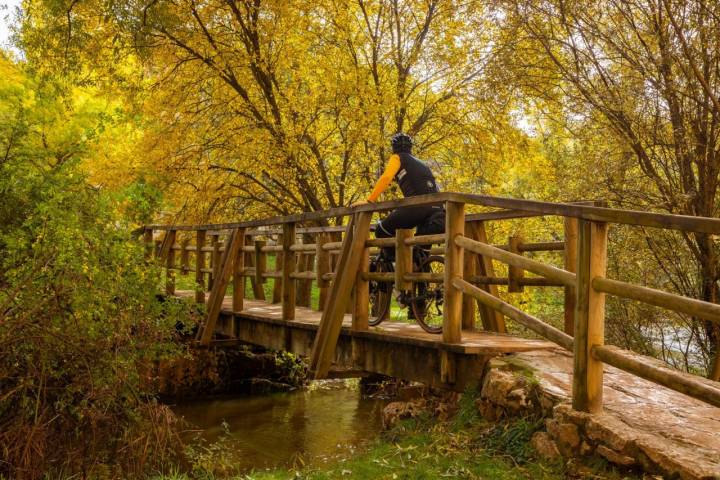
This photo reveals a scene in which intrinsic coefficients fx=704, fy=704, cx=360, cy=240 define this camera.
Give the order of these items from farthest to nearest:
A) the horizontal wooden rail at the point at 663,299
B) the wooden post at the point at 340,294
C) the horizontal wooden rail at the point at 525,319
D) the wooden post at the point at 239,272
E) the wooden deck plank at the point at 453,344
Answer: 1. the wooden post at the point at 239,272
2. the wooden post at the point at 340,294
3. the wooden deck plank at the point at 453,344
4. the horizontal wooden rail at the point at 525,319
5. the horizontal wooden rail at the point at 663,299

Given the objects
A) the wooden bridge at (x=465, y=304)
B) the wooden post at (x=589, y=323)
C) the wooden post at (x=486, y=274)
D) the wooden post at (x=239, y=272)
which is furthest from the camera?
the wooden post at (x=239, y=272)

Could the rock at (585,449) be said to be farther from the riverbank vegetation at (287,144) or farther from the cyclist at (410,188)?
the riverbank vegetation at (287,144)

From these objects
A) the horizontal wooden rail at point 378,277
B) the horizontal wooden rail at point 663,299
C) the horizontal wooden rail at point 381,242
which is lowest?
the horizontal wooden rail at point 378,277

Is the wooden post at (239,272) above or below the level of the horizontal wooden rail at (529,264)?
below

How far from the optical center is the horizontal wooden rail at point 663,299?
11.3 ft

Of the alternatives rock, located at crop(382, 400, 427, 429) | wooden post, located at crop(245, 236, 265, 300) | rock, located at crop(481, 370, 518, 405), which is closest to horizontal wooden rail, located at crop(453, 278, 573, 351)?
rock, located at crop(481, 370, 518, 405)

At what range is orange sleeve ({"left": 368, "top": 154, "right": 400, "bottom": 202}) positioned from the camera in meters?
6.86

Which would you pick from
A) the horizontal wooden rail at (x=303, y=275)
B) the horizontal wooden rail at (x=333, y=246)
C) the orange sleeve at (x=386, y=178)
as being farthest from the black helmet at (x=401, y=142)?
the horizontal wooden rail at (x=303, y=275)

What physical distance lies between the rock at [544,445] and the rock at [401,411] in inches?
66.7

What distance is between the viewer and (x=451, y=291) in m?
5.66

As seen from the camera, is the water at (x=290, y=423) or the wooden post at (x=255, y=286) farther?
the wooden post at (x=255, y=286)

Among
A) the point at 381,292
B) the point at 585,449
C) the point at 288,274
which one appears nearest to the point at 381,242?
the point at 381,292

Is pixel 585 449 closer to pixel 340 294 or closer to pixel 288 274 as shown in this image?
pixel 340 294

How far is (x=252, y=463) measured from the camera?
810 centimetres
